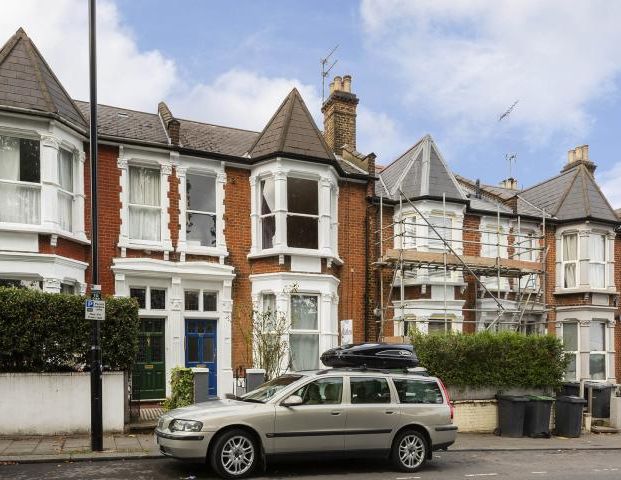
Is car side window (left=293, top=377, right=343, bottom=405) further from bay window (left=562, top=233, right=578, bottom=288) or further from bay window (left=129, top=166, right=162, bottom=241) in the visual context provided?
bay window (left=562, top=233, right=578, bottom=288)

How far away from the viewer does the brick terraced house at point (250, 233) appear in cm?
1496

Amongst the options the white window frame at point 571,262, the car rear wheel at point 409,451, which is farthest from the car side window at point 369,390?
the white window frame at point 571,262

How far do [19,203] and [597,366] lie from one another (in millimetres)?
19142

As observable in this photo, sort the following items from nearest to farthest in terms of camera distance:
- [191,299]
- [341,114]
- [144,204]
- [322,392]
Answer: [322,392]
[144,204]
[191,299]
[341,114]

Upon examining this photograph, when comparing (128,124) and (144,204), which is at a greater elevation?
(128,124)

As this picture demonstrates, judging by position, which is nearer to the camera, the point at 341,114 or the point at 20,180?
the point at 20,180

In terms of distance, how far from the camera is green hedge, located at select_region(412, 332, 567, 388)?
15.2 meters

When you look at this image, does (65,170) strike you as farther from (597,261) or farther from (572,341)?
(597,261)

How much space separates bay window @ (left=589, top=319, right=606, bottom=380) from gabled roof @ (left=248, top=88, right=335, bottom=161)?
38.1 ft

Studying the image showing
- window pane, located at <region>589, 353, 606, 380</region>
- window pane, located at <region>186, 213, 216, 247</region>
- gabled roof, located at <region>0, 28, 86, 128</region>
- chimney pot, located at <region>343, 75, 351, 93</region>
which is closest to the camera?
gabled roof, located at <region>0, 28, 86, 128</region>

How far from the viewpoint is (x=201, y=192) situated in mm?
17766

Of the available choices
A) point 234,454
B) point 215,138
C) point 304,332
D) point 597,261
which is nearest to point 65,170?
point 215,138

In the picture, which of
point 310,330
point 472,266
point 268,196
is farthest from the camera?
point 472,266

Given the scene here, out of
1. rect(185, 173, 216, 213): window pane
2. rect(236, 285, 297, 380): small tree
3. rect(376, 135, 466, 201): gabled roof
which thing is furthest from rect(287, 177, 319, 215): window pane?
rect(376, 135, 466, 201): gabled roof
